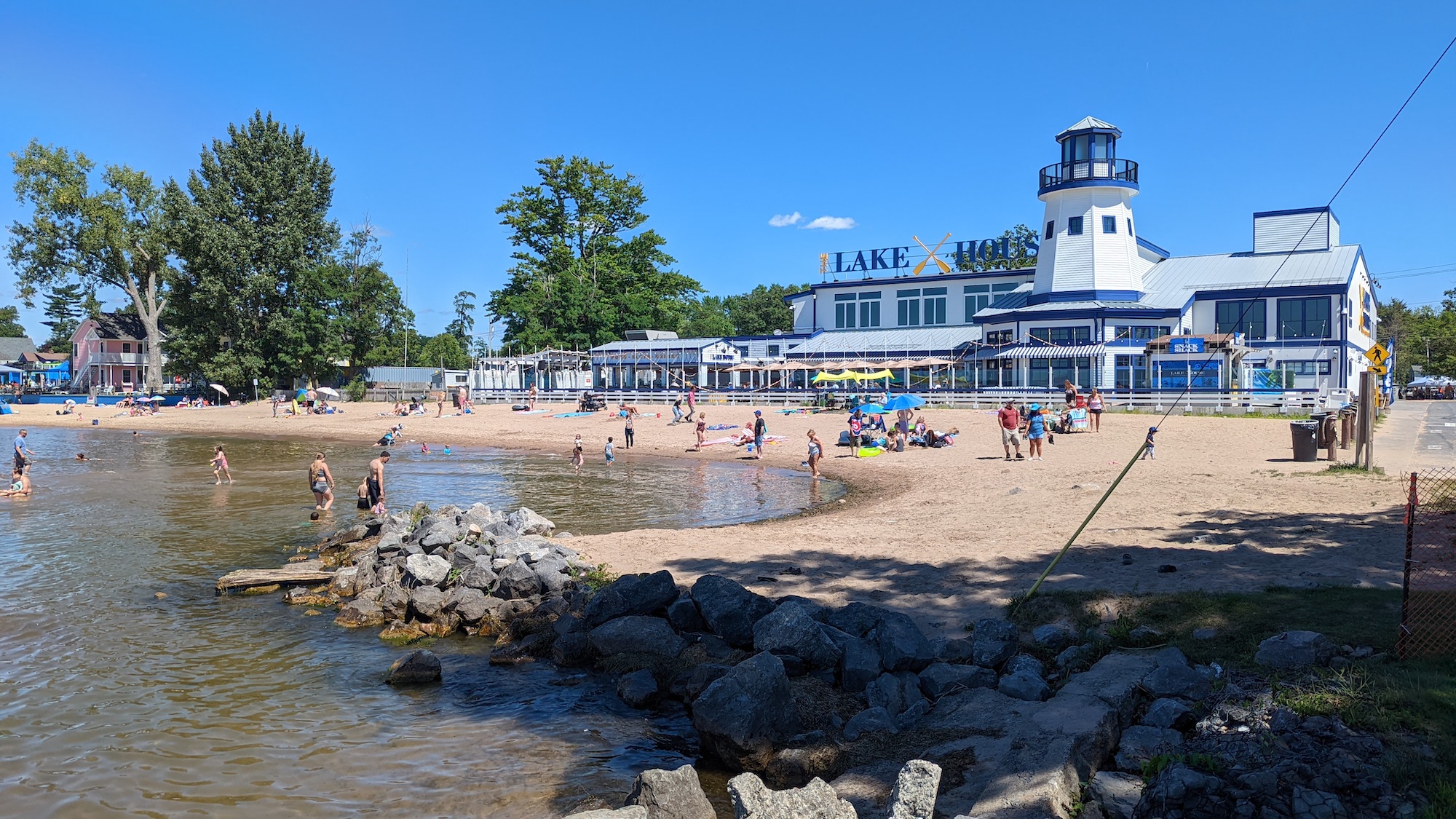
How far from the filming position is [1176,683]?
7.15m

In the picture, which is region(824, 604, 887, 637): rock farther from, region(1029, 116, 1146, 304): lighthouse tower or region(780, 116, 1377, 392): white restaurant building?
region(1029, 116, 1146, 304): lighthouse tower

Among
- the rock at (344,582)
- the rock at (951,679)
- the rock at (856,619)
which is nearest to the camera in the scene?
the rock at (951,679)

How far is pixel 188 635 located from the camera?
11.5m

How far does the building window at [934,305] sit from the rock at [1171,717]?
180ft

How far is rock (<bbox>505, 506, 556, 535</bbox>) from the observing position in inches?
652

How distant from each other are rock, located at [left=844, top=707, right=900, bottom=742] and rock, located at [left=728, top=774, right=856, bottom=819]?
1.61 m

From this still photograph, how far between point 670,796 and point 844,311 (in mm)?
58893

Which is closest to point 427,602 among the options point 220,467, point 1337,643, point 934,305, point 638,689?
point 638,689

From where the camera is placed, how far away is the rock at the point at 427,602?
1199cm

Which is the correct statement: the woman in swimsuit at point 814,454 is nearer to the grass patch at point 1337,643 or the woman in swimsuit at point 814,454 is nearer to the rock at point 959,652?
the grass patch at point 1337,643

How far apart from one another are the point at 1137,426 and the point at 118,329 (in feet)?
297

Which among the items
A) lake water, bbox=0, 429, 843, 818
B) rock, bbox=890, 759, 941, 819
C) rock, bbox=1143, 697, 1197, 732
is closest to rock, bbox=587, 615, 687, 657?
lake water, bbox=0, 429, 843, 818

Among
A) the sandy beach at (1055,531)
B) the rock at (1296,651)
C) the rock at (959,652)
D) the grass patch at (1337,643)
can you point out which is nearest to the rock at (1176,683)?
the grass patch at (1337,643)

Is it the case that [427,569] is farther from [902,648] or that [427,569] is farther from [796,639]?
[902,648]
